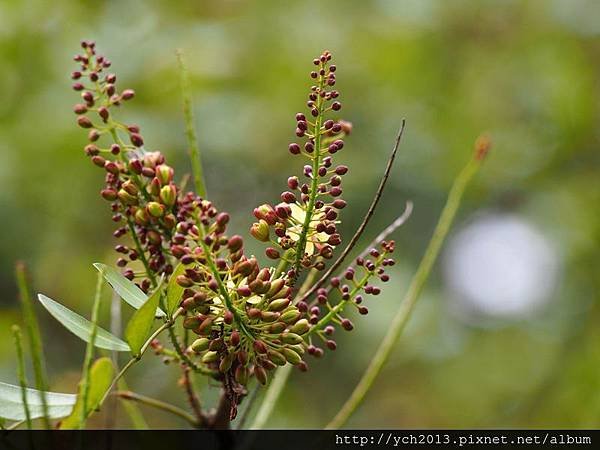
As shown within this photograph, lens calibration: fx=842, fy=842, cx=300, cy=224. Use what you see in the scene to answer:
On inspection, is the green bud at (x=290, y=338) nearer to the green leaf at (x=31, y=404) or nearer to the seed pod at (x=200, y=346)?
the seed pod at (x=200, y=346)

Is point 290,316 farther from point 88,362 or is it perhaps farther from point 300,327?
point 88,362

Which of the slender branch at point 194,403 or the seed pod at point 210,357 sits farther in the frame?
the slender branch at point 194,403

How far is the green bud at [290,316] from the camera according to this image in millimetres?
735

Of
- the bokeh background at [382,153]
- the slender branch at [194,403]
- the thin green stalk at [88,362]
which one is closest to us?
the thin green stalk at [88,362]

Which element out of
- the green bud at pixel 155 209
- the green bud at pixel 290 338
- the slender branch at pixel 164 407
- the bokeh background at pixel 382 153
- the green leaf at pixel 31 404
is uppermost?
the bokeh background at pixel 382 153

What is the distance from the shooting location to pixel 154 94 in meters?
2.44

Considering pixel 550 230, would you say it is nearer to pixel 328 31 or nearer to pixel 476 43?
pixel 476 43

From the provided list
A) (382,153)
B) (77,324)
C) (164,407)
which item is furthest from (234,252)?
(382,153)

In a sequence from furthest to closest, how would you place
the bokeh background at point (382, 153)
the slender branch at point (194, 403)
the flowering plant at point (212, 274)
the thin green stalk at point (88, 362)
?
the bokeh background at point (382, 153) < the slender branch at point (194, 403) < the flowering plant at point (212, 274) < the thin green stalk at point (88, 362)

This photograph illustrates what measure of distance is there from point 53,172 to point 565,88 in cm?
161

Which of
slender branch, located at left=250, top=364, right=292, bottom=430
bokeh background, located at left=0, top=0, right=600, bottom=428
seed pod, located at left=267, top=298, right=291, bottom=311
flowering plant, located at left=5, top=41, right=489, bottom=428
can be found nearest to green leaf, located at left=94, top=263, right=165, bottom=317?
flowering plant, located at left=5, top=41, right=489, bottom=428

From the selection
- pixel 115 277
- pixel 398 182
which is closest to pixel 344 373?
pixel 398 182

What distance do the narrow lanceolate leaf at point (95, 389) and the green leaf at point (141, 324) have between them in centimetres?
4

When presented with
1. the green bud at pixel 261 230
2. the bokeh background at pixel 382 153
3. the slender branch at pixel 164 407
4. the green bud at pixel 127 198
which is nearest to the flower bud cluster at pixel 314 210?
the green bud at pixel 261 230
